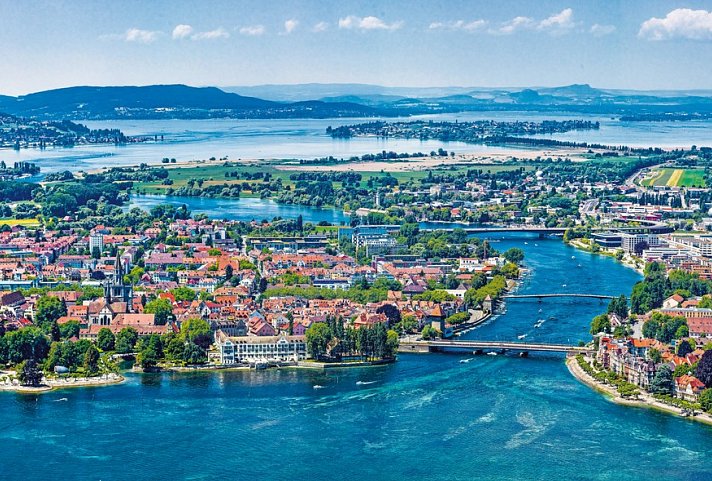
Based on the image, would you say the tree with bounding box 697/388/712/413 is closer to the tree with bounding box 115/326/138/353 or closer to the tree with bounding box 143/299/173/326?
the tree with bounding box 115/326/138/353

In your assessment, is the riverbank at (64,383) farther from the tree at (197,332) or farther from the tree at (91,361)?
the tree at (197,332)

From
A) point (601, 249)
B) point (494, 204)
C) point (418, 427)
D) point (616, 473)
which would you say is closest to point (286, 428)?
point (418, 427)

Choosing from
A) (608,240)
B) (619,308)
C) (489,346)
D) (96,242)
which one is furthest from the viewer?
(608,240)

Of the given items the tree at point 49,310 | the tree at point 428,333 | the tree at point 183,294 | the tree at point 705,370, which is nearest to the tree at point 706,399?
the tree at point 705,370

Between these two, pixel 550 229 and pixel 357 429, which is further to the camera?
pixel 550 229

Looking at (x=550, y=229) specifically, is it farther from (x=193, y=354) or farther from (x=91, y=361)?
(x=91, y=361)

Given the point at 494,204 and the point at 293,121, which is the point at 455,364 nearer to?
the point at 494,204

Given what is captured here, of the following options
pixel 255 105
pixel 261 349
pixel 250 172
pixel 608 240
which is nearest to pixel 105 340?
pixel 261 349

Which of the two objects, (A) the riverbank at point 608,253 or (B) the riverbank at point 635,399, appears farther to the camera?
(A) the riverbank at point 608,253
